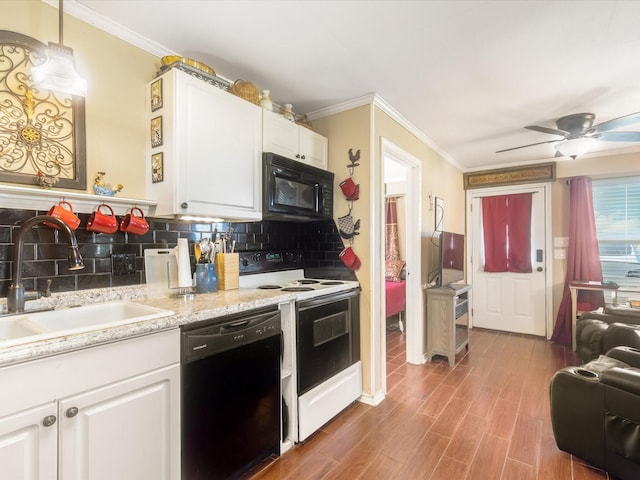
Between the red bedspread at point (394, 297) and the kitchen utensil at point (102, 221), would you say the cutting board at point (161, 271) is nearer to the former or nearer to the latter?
the kitchen utensil at point (102, 221)

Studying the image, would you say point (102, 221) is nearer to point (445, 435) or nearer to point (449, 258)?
point (445, 435)

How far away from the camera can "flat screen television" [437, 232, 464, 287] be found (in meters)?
3.49

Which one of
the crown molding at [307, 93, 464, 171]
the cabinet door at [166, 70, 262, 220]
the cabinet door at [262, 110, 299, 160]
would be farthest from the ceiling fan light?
the cabinet door at [166, 70, 262, 220]

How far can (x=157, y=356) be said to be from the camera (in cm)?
132

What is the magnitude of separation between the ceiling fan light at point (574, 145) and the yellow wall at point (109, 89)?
3365 millimetres

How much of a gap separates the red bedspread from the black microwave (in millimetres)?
1952

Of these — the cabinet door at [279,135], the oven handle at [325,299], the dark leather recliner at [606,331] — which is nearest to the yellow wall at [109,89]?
the cabinet door at [279,135]

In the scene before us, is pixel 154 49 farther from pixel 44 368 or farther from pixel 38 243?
pixel 44 368

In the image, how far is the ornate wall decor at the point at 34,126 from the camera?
4.62 ft

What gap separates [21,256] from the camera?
1363mm

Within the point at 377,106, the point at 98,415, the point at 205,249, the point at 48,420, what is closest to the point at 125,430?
the point at 98,415

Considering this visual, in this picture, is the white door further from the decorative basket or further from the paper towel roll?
the paper towel roll

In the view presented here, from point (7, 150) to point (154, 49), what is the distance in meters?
0.97

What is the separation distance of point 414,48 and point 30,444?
254 centimetres
